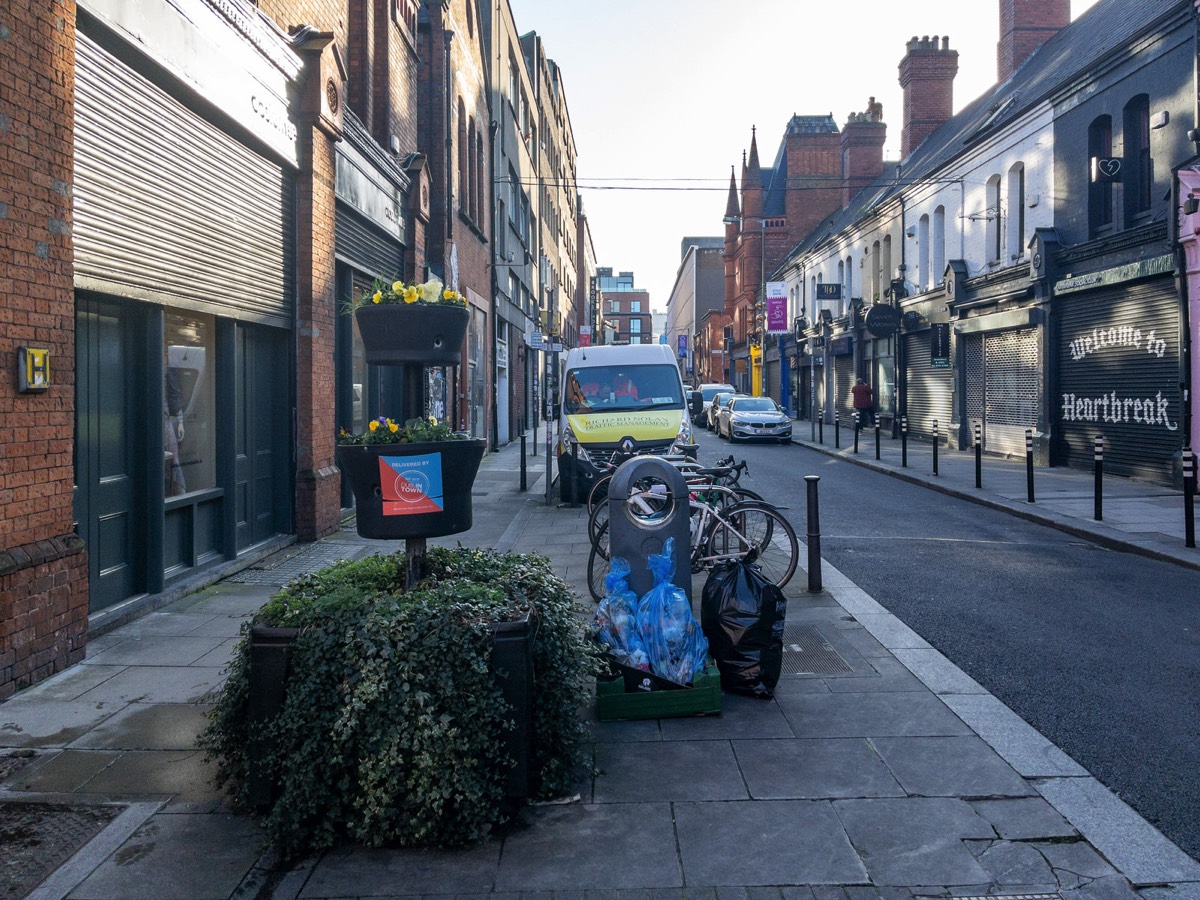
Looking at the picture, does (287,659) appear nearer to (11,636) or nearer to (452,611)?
(452,611)

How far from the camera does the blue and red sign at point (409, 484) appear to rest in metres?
4.52

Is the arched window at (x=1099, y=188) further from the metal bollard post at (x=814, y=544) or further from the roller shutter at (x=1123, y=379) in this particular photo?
the metal bollard post at (x=814, y=544)

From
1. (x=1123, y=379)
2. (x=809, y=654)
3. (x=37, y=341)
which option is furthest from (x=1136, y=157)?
(x=37, y=341)

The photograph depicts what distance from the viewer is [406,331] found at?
4.73 metres

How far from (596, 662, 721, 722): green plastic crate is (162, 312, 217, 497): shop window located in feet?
14.8

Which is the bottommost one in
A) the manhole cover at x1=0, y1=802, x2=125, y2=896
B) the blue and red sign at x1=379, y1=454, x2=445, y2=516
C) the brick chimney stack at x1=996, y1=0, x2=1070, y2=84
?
the manhole cover at x1=0, y1=802, x2=125, y2=896

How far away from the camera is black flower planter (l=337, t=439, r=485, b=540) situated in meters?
4.51

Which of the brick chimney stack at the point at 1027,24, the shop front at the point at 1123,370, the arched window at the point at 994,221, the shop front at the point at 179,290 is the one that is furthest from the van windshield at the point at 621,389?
the brick chimney stack at the point at 1027,24

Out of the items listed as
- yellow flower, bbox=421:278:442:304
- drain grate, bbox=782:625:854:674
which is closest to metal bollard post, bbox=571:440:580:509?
drain grate, bbox=782:625:854:674

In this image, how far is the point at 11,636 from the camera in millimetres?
5492

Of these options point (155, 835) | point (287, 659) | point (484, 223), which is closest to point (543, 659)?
point (287, 659)

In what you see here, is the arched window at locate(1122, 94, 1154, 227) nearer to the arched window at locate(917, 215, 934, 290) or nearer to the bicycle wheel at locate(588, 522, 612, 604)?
the arched window at locate(917, 215, 934, 290)

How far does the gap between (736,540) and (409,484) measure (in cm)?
408

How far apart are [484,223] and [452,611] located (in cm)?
2210
